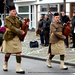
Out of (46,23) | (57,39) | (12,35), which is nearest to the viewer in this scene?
(12,35)

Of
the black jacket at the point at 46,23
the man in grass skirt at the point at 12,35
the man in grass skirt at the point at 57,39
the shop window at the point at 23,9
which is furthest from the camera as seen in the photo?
the shop window at the point at 23,9

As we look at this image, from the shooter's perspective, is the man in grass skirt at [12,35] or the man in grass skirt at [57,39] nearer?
the man in grass skirt at [12,35]

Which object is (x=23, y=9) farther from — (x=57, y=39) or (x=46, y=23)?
(x=57, y=39)

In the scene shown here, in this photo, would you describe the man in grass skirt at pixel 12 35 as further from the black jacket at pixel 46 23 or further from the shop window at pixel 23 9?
the shop window at pixel 23 9

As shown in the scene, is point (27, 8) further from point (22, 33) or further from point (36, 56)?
point (22, 33)

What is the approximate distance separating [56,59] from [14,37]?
106 inches

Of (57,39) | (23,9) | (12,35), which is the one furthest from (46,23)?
(23,9)

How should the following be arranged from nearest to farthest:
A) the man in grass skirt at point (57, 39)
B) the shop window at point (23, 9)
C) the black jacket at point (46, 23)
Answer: the man in grass skirt at point (57, 39)
the black jacket at point (46, 23)
the shop window at point (23, 9)

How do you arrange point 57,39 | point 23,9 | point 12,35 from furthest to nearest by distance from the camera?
point 23,9
point 57,39
point 12,35

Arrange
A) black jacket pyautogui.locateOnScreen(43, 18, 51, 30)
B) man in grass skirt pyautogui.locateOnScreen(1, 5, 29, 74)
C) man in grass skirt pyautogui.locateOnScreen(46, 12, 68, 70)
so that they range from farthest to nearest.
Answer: black jacket pyautogui.locateOnScreen(43, 18, 51, 30), man in grass skirt pyautogui.locateOnScreen(46, 12, 68, 70), man in grass skirt pyautogui.locateOnScreen(1, 5, 29, 74)

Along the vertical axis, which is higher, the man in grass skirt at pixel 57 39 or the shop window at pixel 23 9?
the shop window at pixel 23 9

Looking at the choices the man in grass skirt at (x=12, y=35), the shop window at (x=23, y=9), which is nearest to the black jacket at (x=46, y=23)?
the man in grass skirt at (x=12, y=35)

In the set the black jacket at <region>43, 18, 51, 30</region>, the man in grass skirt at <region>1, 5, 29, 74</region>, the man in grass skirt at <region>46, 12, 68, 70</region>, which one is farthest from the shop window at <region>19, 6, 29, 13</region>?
the man in grass skirt at <region>1, 5, 29, 74</region>

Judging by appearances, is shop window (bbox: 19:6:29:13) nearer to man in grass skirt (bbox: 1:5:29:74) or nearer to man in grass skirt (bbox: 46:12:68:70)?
man in grass skirt (bbox: 46:12:68:70)
